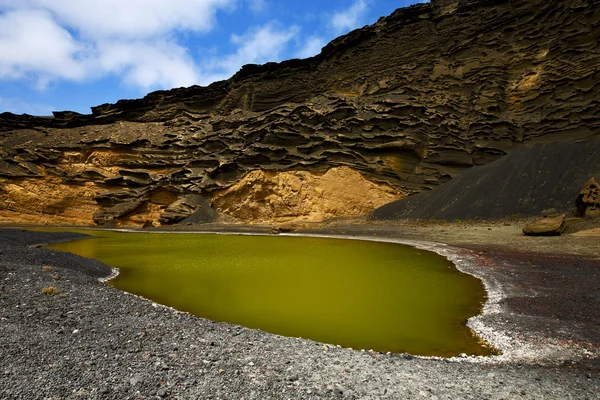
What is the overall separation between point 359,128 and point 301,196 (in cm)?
1280

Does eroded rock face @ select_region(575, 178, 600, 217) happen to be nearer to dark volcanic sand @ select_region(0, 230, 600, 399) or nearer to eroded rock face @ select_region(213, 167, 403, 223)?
dark volcanic sand @ select_region(0, 230, 600, 399)

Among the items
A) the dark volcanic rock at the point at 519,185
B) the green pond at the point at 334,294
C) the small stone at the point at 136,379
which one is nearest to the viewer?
the small stone at the point at 136,379

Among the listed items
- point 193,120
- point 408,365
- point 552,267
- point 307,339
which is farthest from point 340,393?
point 193,120

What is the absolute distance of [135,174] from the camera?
5631cm

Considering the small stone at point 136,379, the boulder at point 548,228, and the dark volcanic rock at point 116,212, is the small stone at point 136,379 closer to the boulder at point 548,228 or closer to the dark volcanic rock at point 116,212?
the boulder at point 548,228

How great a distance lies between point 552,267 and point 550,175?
23.3 m

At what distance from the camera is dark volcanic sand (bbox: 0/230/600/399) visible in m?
4.74

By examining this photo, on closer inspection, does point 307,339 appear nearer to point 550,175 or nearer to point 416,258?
point 416,258

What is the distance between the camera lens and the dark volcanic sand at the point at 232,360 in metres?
4.74

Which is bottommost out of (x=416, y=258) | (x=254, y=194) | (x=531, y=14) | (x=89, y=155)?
(x=416, y=258)

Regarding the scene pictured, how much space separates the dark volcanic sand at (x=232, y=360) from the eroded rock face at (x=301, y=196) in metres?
35.9

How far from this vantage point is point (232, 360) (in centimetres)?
577

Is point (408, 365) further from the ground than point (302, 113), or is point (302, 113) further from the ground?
point (302, 113)

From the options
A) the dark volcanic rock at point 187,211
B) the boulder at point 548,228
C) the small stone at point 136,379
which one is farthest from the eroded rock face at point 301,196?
the small stone at point 136,379
